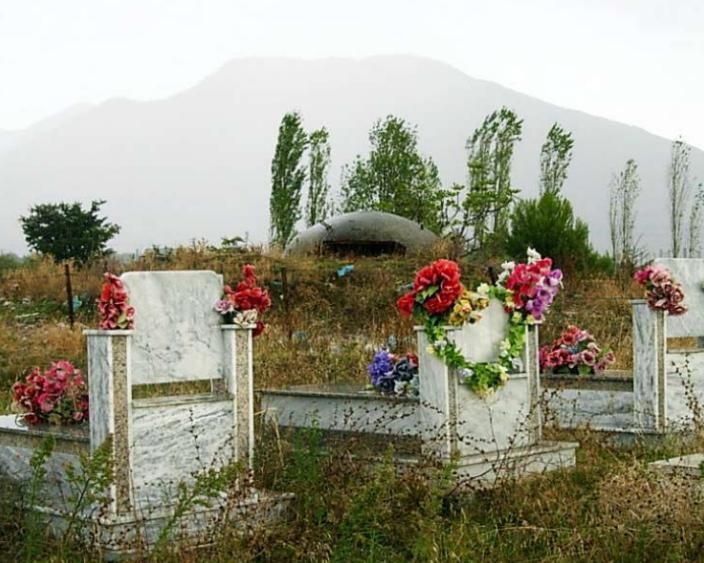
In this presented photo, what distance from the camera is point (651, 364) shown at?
9.30m

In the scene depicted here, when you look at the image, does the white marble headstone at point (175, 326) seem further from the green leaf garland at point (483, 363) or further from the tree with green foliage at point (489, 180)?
the tree with green foliage at point (489, 180)

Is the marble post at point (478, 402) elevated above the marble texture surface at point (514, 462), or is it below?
above

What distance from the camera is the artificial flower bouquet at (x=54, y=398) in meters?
7.46

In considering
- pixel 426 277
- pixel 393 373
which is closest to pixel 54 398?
pixel 426 277

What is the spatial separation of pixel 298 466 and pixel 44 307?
14166 millimetres

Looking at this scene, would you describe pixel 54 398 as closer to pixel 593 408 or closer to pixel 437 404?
pixel 437 404

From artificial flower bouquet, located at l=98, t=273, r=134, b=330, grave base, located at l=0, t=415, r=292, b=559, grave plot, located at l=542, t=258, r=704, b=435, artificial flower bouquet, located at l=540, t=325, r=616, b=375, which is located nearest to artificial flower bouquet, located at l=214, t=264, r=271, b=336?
artificial flower bouquet, located at l=98, t=273, r=134, b=330

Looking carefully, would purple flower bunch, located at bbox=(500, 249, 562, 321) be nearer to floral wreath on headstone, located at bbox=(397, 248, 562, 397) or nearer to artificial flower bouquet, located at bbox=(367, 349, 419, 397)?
floral wreath on headstone, located at bbox=(397, 248, 562, 397)

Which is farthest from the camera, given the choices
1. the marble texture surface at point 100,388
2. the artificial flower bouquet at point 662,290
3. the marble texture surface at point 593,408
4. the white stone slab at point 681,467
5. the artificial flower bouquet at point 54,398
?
the marble texture surface at point 593,408

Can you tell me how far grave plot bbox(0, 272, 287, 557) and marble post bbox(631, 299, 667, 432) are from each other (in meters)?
3.79

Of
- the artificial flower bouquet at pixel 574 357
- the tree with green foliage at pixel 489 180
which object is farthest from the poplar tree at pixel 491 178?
the artificial flower bouquet at pixel 574 357

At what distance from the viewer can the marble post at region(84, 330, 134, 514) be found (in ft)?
20.5

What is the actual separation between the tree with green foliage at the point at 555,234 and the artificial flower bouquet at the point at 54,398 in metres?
14.5

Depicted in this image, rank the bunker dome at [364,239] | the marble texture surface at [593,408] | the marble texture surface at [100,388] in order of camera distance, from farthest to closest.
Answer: the bunker dome at [364,239] < the marble texture surface at [593,408] < the marble texture surface at [100,388]
